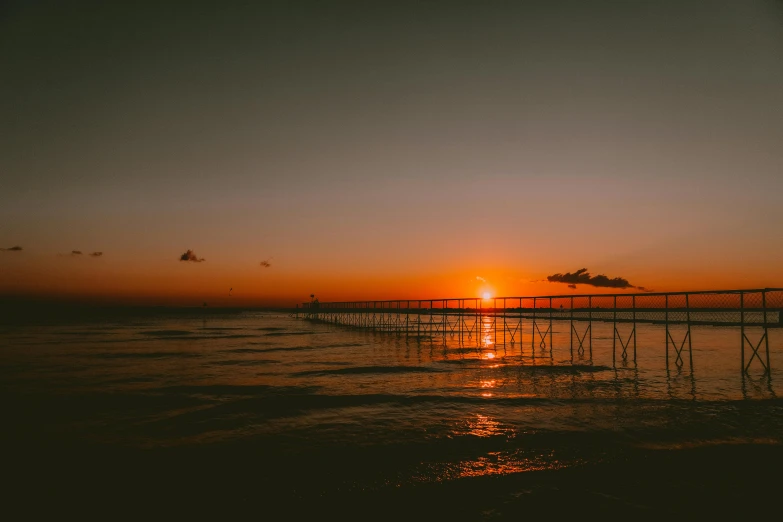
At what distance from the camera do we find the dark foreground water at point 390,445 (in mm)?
5988

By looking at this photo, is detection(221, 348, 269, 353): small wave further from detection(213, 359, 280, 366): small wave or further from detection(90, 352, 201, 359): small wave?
detection(213, 359, 280, 366): small wave

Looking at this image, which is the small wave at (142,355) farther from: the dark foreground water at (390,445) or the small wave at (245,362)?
the dark foreground water at (390,445)

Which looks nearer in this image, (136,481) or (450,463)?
(136,481)

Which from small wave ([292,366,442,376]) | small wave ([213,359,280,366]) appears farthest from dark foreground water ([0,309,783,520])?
small wave ([213,359,280,366])

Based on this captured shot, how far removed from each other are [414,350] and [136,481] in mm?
20290

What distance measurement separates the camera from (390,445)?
8.31 meters

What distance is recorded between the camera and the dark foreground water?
19.6ft

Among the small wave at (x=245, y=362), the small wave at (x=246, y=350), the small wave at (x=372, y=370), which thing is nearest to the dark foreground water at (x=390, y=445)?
the small wave at (x=372, y=370)

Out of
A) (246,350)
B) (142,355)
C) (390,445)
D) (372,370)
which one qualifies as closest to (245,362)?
(246,350)

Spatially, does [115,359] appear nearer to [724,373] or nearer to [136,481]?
[136,481]

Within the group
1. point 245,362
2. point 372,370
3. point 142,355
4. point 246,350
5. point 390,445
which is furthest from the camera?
point 246,350

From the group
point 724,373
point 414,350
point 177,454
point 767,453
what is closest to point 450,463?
point 177,454

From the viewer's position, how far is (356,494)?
6.22 metres

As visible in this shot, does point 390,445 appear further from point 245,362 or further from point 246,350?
point 246,350
